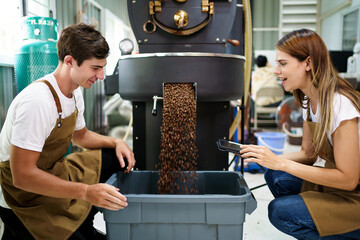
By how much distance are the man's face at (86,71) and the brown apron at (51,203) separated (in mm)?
105

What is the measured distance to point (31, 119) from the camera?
3.64 ft

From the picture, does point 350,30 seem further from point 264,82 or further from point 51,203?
point 51,203

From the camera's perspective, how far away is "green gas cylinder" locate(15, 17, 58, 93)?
1914 mm

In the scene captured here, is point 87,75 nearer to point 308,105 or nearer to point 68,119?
point 68,119

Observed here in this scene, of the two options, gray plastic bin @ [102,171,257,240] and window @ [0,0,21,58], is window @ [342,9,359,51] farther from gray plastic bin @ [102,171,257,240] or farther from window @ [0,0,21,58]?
gray plastic bin @ [102,171,257,240]

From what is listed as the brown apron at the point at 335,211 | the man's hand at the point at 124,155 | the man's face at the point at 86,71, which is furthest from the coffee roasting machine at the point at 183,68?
the brown apron at the point at 335,211

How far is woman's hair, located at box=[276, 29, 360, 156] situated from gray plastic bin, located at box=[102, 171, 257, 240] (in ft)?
1.27

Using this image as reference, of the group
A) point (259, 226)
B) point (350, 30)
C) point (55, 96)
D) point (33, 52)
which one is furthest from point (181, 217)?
point (350, 30)

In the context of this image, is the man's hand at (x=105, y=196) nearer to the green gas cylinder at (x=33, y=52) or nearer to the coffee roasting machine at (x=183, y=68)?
the coffee roasting machine at (x=183, y=68)

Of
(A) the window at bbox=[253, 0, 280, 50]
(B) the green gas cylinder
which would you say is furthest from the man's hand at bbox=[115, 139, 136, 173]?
(A) the window at bbox=[253, 0, 280, 50]

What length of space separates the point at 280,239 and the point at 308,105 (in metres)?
0.75

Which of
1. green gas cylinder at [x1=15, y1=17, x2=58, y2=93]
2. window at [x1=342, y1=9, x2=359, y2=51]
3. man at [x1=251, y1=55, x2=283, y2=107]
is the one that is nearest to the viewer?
green gas cylinder at [x1=15, y1=17, x2=58, y2=93]

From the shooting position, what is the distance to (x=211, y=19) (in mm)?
1767

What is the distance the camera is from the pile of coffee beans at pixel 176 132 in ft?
5.07
